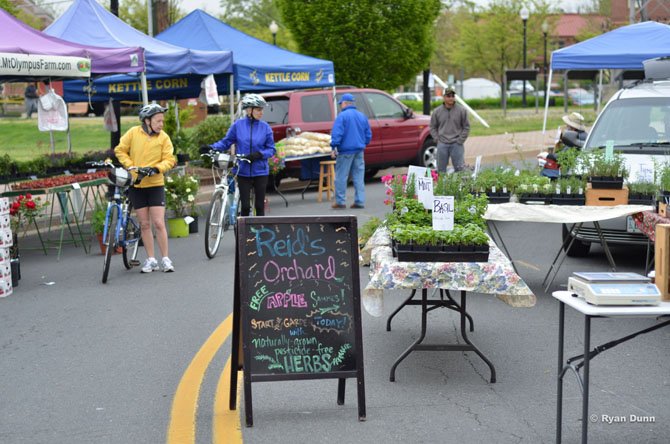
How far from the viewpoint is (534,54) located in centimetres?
6581

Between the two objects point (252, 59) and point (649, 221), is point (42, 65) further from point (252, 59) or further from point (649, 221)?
point (649, 221)

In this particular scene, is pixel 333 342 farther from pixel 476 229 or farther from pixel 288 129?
pixel 288 129

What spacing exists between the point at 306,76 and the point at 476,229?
1200 cm

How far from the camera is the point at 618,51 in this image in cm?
1753

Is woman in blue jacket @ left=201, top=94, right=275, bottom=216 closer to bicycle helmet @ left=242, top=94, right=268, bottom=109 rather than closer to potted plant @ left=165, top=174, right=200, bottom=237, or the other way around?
bicycle helmet @ left=242, top=94, right=268, bottom=109

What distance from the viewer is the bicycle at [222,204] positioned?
12.1 m

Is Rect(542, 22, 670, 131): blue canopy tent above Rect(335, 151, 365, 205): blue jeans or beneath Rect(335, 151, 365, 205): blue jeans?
above

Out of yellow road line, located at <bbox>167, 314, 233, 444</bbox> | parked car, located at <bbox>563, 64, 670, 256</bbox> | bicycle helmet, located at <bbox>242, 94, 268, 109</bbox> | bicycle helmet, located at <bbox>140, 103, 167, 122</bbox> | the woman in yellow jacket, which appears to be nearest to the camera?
yellow road line, located at <bbox>167, 314, 233, 444</bbox>

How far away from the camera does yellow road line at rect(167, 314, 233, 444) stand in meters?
5.50

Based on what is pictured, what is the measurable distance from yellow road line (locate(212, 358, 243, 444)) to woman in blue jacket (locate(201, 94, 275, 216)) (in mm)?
6371

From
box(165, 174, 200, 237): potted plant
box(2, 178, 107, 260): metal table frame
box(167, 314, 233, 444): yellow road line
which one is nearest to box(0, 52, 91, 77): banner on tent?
box(2, 178, 107, 260): metal table frame

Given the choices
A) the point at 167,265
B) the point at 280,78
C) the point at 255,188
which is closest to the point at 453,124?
the point at 280,78

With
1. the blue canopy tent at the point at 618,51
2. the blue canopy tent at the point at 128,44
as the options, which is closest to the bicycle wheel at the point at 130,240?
the blue canopy tent at the point at 128,44

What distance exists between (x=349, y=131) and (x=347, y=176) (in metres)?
0.81
